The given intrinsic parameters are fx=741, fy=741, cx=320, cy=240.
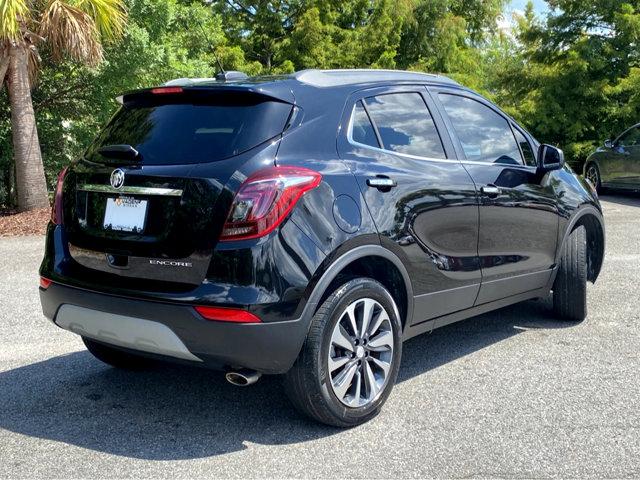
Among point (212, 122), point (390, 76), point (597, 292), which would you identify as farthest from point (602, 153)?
point (212, 122)

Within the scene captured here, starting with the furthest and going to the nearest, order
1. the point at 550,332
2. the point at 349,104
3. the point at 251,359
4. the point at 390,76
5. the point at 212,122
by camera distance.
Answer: the point at 550,332, the point at 390,76, the point at 349,104, the point at 212,122, the point at 251,359

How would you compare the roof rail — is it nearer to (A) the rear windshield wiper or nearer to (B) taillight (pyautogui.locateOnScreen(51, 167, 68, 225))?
(A) the rear windshield wiper

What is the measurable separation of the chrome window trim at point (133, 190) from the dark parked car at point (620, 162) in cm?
1241

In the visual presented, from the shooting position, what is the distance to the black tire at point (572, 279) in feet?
17.6

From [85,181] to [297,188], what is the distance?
1.19 m

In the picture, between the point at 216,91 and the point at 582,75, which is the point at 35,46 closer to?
the point at 216,91

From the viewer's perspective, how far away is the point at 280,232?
3.28 meters

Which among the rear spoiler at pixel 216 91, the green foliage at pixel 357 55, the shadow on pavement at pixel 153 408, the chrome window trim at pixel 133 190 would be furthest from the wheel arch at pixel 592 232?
the green foliage at pixel 357 55

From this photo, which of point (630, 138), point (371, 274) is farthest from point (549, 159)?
point (630, 138)

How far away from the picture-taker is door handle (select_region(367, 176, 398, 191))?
3738mm

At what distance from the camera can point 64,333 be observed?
543 cm

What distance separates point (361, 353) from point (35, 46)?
10722 mm

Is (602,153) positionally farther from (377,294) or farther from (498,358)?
(377,294)

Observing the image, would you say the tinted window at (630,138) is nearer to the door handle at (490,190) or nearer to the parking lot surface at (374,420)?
the parking lot surface at (374,420)
